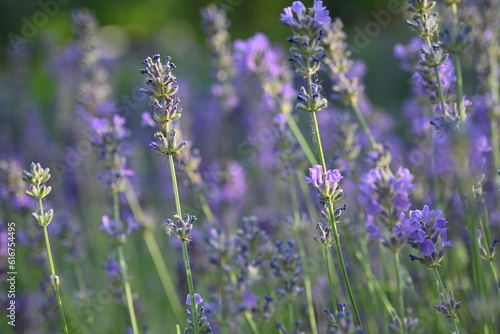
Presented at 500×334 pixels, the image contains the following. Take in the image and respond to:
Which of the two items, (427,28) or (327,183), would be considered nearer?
(327,183)

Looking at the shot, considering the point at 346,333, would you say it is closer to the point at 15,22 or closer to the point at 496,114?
the point at 496,114

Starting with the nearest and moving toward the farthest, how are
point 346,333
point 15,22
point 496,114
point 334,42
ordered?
point 346,333, point 334,42, point 496,114, point 15,22

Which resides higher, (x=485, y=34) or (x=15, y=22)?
(x=15, y=22)

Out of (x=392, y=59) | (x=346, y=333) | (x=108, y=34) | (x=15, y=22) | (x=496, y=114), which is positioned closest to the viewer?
(x=346, y=333)

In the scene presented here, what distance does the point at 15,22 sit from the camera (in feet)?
63.2

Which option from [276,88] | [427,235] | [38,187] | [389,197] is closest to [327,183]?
[389,197]

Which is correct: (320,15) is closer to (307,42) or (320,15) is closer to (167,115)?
(307,42)

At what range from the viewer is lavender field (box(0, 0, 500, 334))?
1636mm

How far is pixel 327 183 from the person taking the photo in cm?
161

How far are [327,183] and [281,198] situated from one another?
2565 mm

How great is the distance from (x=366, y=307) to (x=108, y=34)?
22.0 m

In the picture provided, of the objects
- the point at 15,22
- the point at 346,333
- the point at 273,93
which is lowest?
the point at 346,333

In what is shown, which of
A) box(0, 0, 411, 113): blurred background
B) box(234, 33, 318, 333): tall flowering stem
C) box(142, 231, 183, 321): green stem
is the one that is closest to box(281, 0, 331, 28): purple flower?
→ box(234, 33, 318, 333): tall flowering stem

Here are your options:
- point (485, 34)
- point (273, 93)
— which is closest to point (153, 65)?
point (273, 93)
